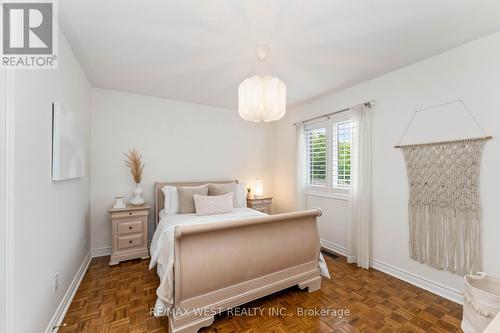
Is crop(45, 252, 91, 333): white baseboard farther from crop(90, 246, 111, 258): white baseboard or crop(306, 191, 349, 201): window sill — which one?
crop(306, 191, 349, 201): window sill

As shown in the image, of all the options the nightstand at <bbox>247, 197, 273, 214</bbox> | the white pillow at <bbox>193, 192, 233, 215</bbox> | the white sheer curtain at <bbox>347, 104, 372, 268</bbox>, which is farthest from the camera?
the nightstand at <bbox>247, 197, 273, 214</bbox>

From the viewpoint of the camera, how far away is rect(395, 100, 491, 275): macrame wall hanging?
1998 millimetres

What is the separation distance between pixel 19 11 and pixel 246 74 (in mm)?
1961

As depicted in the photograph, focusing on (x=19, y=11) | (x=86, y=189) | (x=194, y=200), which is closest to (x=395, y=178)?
(x=194, y=200)

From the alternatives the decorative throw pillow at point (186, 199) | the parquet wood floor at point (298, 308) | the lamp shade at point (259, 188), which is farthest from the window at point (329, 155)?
the decorative throw pillow at point (186, 199)

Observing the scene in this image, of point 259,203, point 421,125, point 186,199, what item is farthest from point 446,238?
point 186,199

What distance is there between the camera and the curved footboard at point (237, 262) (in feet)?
5.42

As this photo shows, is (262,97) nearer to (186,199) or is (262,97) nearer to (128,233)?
(186,199)

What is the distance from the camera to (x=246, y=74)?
270 centimetres

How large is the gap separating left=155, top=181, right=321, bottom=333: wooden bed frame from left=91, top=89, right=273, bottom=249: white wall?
2.12m

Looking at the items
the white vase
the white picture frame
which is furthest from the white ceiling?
the white vase

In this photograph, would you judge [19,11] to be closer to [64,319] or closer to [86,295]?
[64,319]

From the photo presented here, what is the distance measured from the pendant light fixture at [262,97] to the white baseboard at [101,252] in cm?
296

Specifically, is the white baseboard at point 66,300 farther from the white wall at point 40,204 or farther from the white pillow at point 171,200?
the white pillow at point 171,200
